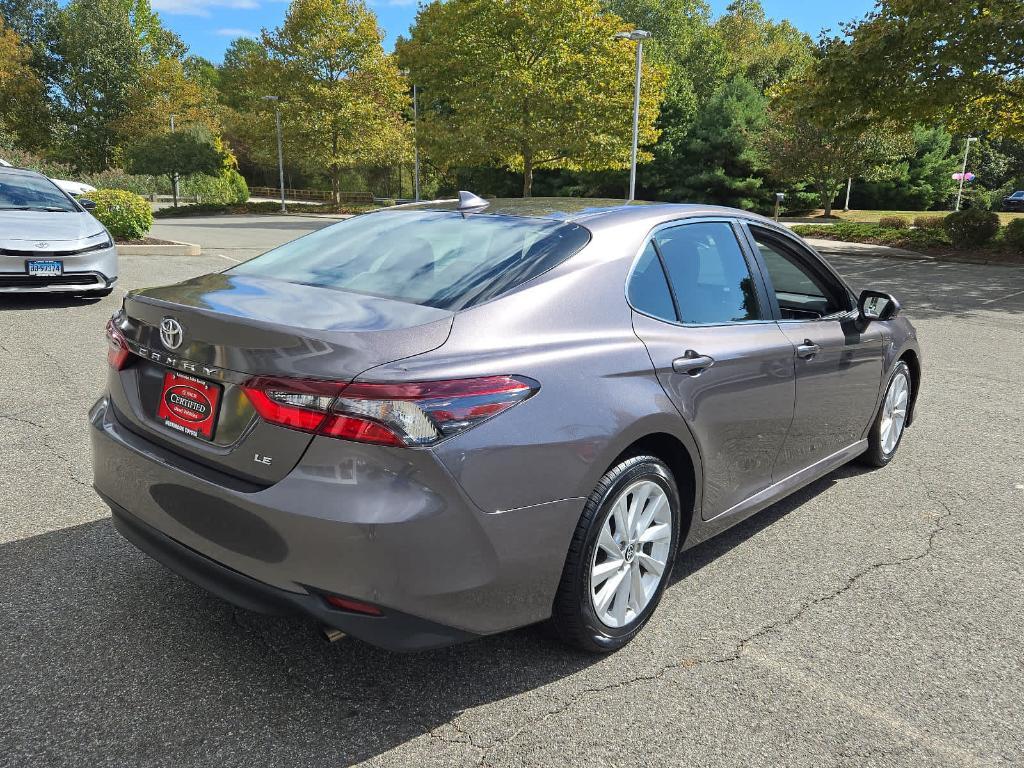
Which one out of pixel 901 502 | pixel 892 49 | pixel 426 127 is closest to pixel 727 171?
pixel 426 127

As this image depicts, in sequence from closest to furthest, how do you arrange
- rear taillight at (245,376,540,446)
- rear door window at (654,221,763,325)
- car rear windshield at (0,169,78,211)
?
1. rear taillight at (245,376,540,446)
2. rear door window at (654,221,763,325)
3. car rear windshield at (0,169,78,211)

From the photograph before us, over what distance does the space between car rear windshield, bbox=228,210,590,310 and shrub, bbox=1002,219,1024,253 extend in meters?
21.5

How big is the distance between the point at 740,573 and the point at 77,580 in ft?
8.75

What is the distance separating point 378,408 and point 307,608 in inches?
23.4

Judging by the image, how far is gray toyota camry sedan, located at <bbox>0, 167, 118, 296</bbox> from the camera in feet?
27.7

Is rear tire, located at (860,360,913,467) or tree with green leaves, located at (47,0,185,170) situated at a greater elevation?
tree with green leaves, located at (47,0,185,170)

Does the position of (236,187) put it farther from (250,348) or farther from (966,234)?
(250,348)

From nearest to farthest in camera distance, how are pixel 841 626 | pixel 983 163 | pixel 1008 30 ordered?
pixel 841 626 < pixel 1008 30 < pixel 983 163

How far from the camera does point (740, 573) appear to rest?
353cm

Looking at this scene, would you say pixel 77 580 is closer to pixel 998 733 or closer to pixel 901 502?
pixel 998 733

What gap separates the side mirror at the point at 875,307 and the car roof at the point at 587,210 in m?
0.88

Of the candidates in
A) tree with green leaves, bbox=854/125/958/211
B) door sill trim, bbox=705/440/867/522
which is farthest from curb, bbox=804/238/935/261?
tree with green leaves, bbox=854/125/958/211

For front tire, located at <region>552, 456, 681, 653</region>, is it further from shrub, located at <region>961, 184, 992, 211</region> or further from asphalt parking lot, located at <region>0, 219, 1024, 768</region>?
shrub, located at <region>961, 184, 992, 211</region>

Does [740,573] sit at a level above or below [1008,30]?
below
